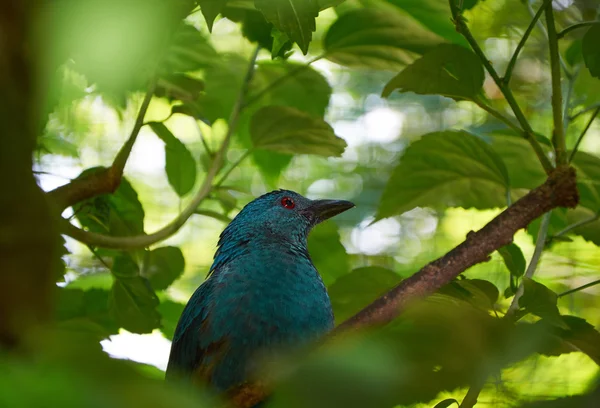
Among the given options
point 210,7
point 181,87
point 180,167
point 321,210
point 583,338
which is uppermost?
point 321,210

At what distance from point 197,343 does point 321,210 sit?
42.0 inches

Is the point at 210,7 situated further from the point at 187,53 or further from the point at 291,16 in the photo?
the point at 187,53

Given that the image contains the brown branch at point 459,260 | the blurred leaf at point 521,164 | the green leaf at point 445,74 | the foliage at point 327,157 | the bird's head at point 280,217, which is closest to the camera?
the foliage at point 327,157

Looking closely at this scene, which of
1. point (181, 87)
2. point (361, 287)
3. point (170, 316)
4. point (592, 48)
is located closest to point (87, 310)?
point (170, 316)

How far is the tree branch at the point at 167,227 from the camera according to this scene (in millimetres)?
1883

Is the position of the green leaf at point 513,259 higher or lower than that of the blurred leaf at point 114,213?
lower

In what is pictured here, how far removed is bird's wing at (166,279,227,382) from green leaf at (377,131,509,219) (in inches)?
23.5

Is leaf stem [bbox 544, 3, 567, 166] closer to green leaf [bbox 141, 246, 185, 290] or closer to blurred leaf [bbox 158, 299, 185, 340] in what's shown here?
green leaf [bbox 141, 246, 185, 290]

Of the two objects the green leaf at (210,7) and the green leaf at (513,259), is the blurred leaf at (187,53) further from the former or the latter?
the green leaf at (513,259)

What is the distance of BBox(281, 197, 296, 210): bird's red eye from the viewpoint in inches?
118

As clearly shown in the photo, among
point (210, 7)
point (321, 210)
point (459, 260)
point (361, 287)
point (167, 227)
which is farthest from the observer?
point (321, 210)

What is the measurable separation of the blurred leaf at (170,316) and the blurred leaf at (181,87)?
686 mm

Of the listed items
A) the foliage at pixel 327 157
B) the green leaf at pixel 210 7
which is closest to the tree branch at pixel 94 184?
the foliage at pixel 327 157

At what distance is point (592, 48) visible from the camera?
1.59m
